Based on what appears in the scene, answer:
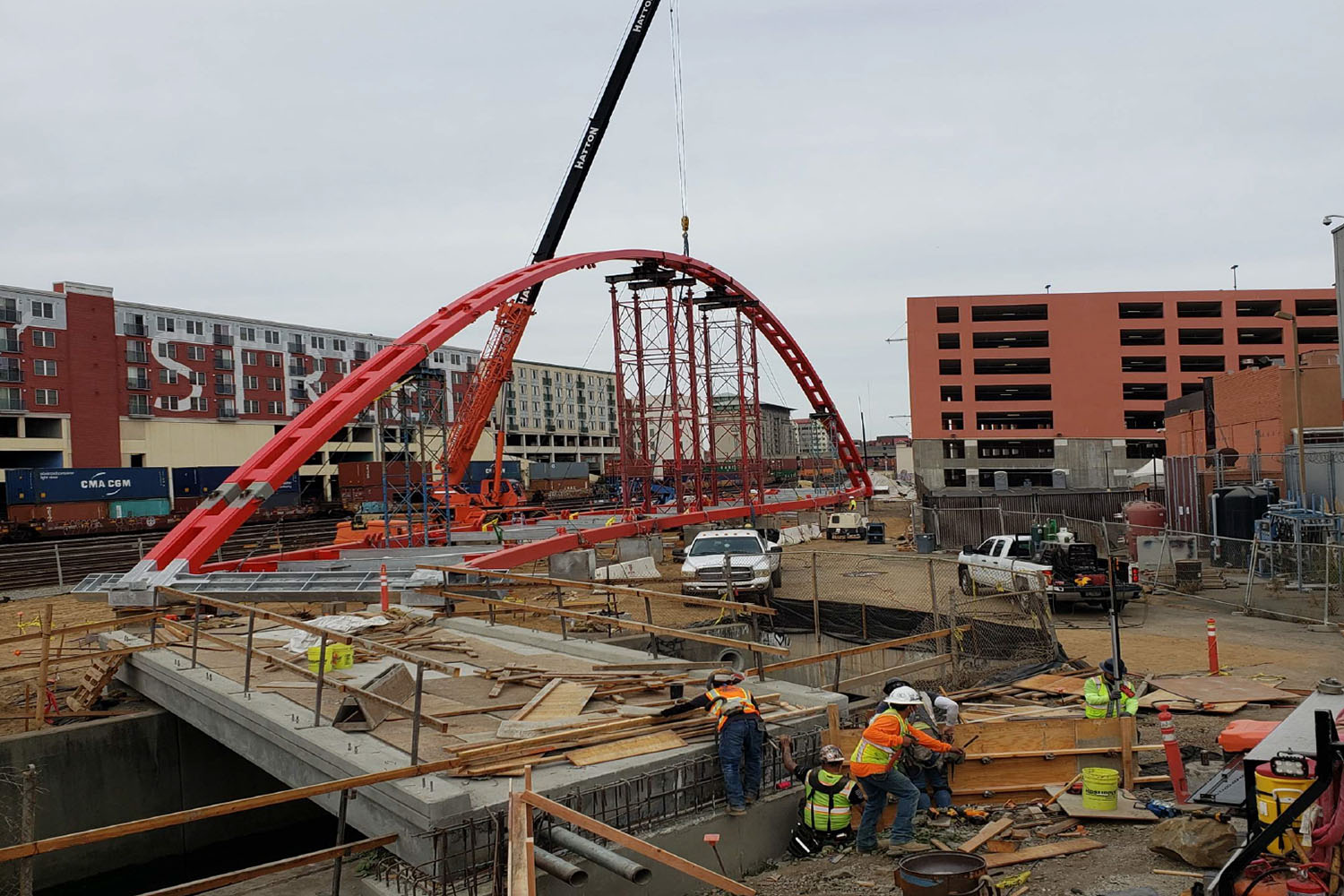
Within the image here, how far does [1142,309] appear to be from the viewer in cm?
6675

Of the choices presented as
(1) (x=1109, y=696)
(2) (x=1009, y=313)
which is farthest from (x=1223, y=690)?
(2) (x=1009, y=313)

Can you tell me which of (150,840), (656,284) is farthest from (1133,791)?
(656,284)

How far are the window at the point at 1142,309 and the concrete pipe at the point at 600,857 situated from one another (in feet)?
221

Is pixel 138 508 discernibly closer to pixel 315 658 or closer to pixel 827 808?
pixel 315 658

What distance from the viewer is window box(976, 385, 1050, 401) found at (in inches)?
2625

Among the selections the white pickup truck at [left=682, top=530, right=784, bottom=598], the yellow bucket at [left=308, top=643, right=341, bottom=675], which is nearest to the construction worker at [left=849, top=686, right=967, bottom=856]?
the yellow bucket at [left=308, top=643, right=341, bottom=675]

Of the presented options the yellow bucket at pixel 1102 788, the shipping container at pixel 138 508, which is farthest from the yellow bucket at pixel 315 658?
the shipping container at pixel 138 508

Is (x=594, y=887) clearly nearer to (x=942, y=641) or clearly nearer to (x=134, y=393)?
(x=942, y=641)

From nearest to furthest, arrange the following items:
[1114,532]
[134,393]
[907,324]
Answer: [1114,532] < [907,324] < [134,393]

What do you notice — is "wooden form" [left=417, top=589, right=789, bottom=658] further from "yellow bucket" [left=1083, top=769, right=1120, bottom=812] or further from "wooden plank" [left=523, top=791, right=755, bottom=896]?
"yellow bucket" [left=1083, top=769, right=1120, bottom=812]

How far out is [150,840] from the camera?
14.9 meters

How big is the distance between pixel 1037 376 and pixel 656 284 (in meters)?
35.8

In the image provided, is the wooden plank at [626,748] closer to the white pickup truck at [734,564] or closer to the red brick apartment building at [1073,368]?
the white pickup truck at [734,564]

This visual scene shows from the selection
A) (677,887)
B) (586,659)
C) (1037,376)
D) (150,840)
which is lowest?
(150,840)
